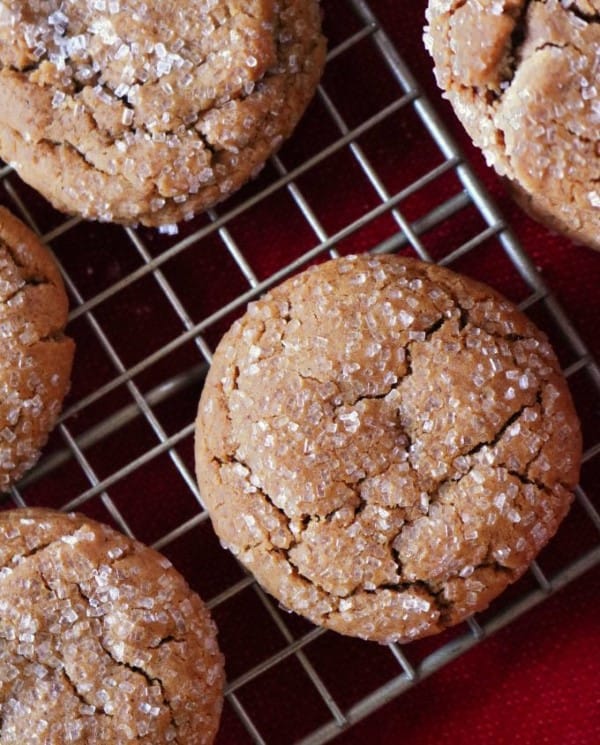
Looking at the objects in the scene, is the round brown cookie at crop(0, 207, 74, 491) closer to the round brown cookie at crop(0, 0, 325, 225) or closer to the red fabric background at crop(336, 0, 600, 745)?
the round brown cookie at crop(0, 0, 325, 225)

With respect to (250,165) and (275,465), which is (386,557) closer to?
(275,465)

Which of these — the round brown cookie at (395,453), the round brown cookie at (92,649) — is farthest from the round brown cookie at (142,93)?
the round brown cookie at (92,649)

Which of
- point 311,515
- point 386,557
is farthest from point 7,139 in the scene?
point 386,557

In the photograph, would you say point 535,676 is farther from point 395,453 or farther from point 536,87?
point 536,87

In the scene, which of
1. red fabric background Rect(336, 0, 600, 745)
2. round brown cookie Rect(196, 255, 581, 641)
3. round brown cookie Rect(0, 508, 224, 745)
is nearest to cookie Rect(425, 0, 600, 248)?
round brown cookie Rect(196, 255, 581, 641)

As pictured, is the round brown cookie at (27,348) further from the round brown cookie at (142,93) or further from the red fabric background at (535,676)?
the red fabric background at (535,676)
